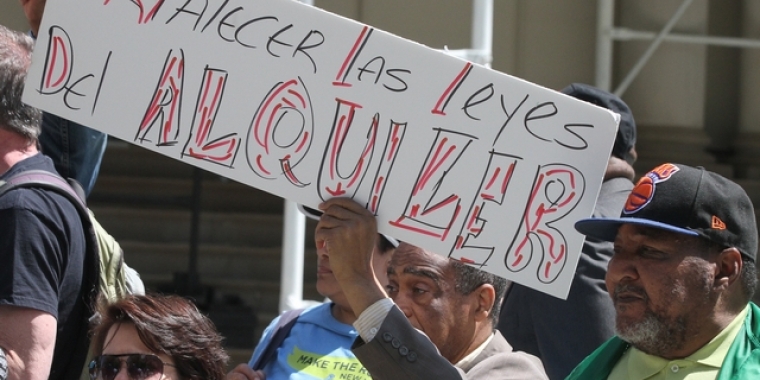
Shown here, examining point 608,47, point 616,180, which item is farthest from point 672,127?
point 616,180

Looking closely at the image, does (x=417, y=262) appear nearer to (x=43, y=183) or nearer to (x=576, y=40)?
(x=43, y=183)

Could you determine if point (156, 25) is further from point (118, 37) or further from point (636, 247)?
point (636, 247)

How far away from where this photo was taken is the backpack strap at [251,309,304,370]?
10.9 feet

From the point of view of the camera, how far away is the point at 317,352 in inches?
129

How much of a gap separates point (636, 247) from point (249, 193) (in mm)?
5757

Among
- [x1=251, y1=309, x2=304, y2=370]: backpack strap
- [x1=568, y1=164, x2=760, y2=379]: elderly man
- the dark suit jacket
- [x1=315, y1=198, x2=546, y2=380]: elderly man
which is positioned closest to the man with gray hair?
[x1=251, y1=309, x2=304, y2=370]: backpack strap

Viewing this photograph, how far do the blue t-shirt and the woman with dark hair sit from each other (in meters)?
0.31

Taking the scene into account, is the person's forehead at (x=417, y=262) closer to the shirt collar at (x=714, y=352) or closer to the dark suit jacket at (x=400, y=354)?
the dark suit jacket at (x=400, y=354)

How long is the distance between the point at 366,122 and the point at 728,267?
85cm

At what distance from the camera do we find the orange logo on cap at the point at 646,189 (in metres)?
2.66

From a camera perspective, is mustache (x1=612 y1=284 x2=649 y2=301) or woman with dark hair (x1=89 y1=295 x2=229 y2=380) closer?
mustache (x1=612 y1=284 x2=649 y2=301)

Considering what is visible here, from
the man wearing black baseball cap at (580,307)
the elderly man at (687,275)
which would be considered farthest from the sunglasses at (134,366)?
the man wearing black baseball cap at (580,307)

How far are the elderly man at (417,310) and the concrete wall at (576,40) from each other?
4.90 meters

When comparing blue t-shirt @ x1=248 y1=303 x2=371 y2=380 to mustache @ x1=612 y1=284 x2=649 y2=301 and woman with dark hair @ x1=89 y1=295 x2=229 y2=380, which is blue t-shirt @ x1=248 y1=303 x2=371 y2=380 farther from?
mustache @ x1=612 y1=284 x2=649 y2=301
